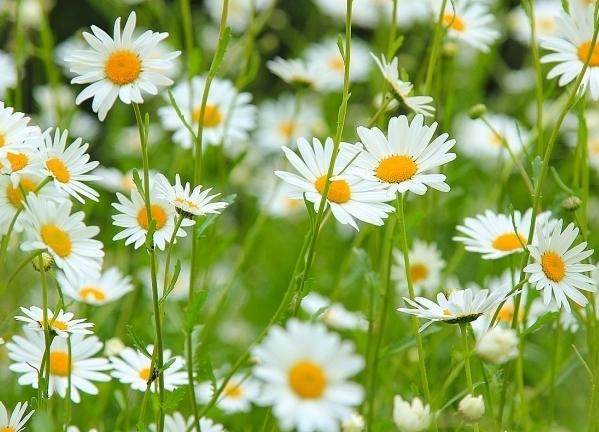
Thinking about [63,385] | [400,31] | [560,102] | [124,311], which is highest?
[400,31]

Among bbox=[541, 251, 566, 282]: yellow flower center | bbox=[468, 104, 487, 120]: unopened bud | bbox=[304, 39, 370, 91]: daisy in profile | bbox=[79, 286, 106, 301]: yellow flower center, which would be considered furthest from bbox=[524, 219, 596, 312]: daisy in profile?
bbox=[304, 39, 370, 91]: daisy in profile

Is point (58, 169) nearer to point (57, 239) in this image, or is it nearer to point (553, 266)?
point (57, 239)

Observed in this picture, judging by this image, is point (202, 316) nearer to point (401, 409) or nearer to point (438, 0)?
point (438, 0)

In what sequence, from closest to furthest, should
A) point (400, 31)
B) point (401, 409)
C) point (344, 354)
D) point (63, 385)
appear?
point (344, 354), point (401, 409), point (63, 385), point (400, 31)

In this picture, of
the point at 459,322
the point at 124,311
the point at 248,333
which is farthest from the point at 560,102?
the point at 459,322

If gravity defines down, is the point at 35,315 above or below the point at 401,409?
above

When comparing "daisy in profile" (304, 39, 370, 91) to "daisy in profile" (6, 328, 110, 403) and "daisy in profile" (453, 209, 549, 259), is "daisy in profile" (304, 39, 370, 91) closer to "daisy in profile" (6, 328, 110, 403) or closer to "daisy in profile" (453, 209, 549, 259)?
"daisy in profile" (453, 209, 549, 259)
